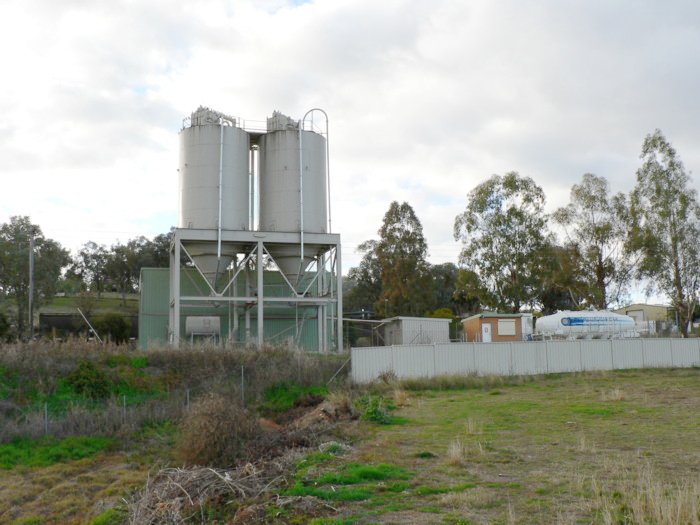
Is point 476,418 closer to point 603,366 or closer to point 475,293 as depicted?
point 603,366

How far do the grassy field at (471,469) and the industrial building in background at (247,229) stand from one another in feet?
49.1

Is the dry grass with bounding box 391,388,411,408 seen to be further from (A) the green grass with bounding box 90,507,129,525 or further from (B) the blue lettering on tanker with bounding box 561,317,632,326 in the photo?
(B) the blue lettering on tanker with bounding box 561,317,632,326

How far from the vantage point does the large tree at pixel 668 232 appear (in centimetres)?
4769

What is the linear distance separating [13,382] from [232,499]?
58.8ft

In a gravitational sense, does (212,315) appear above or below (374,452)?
above

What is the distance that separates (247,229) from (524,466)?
2797cm

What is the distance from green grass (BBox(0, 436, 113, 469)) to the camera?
19.1m

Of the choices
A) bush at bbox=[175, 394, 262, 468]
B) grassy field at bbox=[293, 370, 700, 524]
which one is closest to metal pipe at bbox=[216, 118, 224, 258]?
grassy field at bbox=[293, 370, 700, 524]

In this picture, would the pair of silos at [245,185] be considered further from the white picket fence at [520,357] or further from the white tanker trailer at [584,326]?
the white tanker trailer at [584,326]

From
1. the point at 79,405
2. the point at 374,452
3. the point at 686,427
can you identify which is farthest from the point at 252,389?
the point at 686,427

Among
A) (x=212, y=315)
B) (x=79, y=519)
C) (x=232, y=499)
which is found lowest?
(x=79, y=519)

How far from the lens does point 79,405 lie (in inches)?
957

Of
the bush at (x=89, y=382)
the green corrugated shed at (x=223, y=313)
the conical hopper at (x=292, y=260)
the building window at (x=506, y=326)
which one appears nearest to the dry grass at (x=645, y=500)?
the bush at (x=89, y=382)

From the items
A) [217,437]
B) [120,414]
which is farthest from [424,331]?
[217,437]
